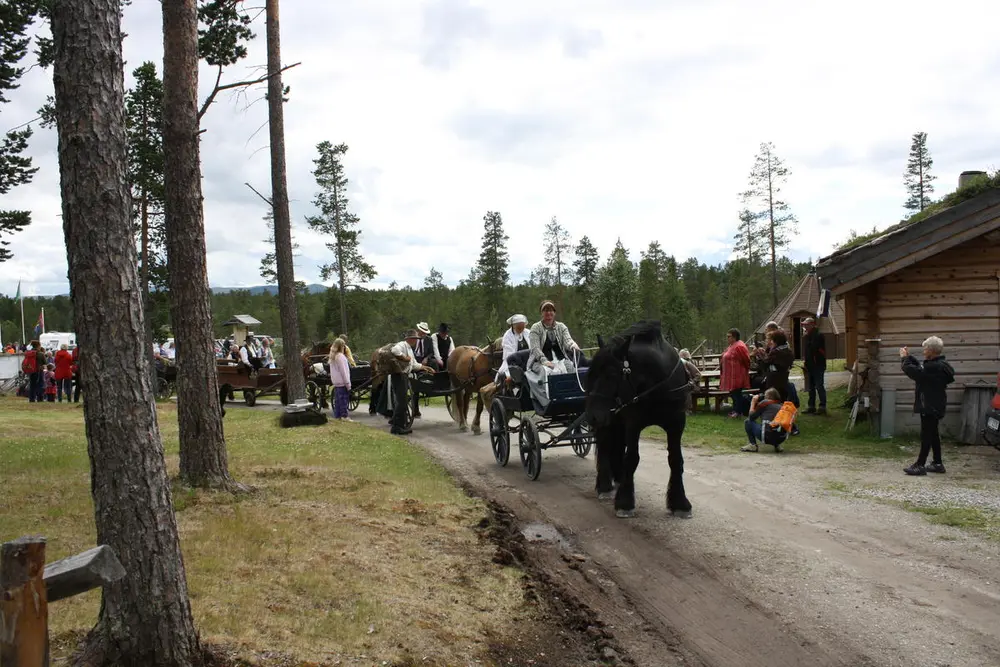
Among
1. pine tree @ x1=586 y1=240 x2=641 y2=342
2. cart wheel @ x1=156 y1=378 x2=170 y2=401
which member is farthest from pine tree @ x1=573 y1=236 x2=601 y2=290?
cart wheel @ x1=156 y1=378 x2=170 y2=401

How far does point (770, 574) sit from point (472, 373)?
9.54 meters

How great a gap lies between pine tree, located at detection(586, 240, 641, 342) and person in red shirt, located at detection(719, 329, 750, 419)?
1527 inches

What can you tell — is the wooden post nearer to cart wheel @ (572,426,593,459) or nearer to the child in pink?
cart wheel @ (572,426,593,459)

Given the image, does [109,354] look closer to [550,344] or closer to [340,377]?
[550,344]

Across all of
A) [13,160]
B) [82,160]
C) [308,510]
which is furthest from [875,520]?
[13,160]

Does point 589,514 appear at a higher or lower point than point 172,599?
lower

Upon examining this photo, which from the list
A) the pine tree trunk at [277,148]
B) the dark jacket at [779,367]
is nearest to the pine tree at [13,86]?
the pine tree trunk at [277,148]

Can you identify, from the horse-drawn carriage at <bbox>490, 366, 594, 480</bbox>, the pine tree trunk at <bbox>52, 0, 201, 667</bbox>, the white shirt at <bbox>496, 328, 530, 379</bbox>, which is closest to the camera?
the pine tree trunk at <bbox>52, 0, 201, 667</bbox>

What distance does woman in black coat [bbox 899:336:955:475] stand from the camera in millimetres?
9992

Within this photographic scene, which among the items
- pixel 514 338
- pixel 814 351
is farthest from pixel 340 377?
pixel 814 351

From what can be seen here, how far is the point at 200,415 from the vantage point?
26.2ft

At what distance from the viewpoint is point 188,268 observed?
310 inches

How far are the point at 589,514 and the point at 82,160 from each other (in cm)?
609

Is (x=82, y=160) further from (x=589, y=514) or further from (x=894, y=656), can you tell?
(x=589, y=514)
